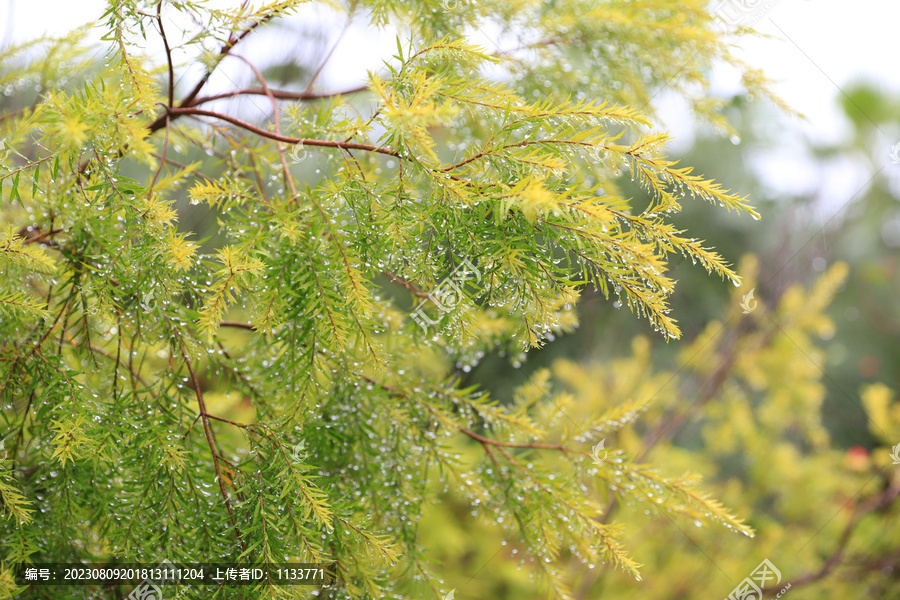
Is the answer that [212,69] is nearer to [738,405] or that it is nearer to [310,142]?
[310,142]

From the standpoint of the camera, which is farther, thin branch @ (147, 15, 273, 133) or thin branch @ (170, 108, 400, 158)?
thin branch @ (147, 15, 273, 133)

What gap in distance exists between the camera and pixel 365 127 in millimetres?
484

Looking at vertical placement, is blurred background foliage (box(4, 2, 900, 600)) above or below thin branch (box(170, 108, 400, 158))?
below

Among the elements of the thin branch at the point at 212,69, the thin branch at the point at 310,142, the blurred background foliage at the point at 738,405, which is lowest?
the blurred background foliage at the point at 738,405

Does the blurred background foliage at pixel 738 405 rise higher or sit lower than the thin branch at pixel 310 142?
lower

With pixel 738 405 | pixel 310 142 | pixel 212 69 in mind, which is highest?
pixel 212 69

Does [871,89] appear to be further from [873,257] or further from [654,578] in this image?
[654,578]

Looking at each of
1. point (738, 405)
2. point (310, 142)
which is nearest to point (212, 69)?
point (310, 142)

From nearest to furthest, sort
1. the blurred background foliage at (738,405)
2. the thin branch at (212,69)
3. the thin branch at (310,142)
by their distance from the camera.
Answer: the thin branch at (310,142) → the thin branch at (212,69) → the blurred background foliage at (738,405)

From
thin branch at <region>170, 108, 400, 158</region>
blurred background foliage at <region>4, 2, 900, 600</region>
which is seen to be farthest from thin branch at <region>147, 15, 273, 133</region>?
blurred background foliage at <region>4, 2, 900, 600</region>

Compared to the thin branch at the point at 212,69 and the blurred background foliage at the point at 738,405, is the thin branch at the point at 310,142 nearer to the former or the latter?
the thin branch at the point at 212,69

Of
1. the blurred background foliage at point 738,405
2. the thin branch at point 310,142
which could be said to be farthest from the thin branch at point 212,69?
the blurred background foliage at point 738,405

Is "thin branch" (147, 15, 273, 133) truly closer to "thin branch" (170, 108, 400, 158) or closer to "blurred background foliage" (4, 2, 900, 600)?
"thin branch" (170, 108, 400, 158)

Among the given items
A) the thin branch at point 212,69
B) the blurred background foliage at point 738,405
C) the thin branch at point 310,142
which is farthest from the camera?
the blurred background foliage at point 738,405
